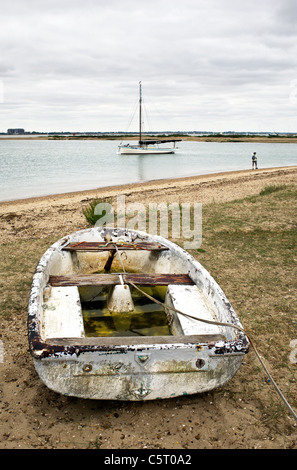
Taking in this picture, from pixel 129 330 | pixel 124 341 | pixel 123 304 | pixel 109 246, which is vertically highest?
pixel 109 246

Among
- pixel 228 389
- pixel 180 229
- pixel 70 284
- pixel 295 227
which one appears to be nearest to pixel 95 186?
pixel 180 229

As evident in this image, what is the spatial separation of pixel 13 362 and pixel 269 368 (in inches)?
103

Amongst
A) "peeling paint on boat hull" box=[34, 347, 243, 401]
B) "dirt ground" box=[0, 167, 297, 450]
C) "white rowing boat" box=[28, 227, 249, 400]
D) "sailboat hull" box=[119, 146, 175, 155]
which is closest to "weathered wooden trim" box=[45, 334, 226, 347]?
"white rowing boat" box=[28, 227, 249, 400]

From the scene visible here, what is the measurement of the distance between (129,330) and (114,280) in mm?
652

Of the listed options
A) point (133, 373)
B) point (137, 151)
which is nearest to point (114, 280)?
point (133, 373)

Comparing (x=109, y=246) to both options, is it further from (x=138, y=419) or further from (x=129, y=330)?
(x=138, y=419)

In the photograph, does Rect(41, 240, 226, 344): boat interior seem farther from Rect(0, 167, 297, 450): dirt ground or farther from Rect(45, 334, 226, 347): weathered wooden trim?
Rect(0, 167, 297, 450): dirt ground

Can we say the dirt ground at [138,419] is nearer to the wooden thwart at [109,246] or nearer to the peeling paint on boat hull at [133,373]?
the peeling paint on boat hull at [133,373]

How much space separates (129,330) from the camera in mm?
4203

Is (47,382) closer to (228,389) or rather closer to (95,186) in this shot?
(228,389)

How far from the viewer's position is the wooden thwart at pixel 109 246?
18.7ft

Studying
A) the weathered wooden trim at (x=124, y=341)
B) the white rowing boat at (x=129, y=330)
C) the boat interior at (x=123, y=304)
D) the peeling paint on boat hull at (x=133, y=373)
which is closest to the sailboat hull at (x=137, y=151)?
the white rowing boat at (x=129, y=330)

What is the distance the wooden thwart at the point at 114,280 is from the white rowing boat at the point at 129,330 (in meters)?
0.01
